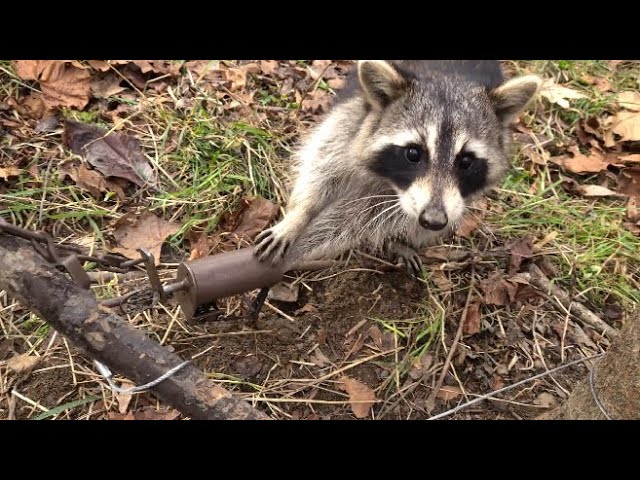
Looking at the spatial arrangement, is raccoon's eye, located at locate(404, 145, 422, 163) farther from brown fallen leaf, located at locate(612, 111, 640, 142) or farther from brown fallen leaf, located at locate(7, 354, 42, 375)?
brown fallen leaf, located at locate(612, 111, 640, 142)

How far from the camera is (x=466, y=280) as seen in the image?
326 cm

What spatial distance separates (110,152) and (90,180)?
0.24 m

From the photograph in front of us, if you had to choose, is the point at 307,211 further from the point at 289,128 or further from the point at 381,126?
the point at 289,128

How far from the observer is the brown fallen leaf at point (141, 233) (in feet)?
9.96

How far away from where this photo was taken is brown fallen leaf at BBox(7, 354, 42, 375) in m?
2.55

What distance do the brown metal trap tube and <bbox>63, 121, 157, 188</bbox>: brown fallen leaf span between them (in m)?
1.11

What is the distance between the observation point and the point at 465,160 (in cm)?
259

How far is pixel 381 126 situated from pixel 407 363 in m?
1.16

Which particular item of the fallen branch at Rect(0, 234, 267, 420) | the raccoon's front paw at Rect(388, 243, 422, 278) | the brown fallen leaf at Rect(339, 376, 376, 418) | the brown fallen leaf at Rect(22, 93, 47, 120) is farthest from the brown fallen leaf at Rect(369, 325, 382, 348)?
the brown fallen leaf at Rect(22, 93, 47, 120)

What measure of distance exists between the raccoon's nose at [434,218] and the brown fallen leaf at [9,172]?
7.29ft

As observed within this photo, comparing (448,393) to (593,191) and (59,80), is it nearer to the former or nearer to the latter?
(593,191)

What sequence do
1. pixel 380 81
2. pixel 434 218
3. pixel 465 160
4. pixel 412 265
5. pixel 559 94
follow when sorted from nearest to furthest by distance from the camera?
pixel 434 218
pixel 465 160
pixel 380 81
pixel 412 265
pixel 559 94

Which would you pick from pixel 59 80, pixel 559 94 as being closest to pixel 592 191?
pixel 559 94

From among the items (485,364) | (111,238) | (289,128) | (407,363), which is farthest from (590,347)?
(111,238)
